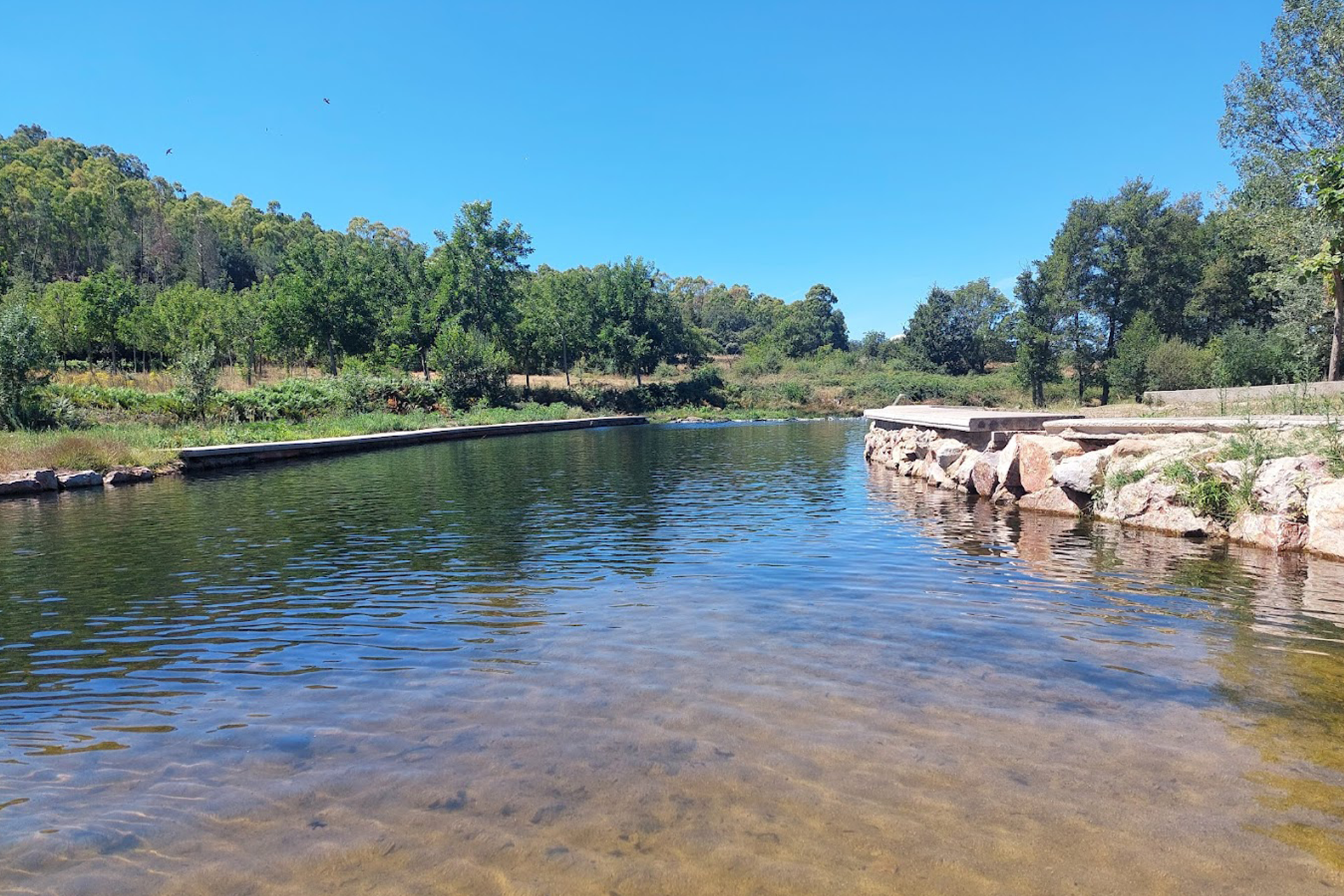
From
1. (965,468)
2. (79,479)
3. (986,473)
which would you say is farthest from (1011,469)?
(79,479)

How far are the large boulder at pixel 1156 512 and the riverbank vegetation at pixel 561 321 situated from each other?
537 centimetres

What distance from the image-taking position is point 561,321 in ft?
215

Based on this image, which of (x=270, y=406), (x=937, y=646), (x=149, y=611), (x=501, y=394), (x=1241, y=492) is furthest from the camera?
(x=501, y=394)

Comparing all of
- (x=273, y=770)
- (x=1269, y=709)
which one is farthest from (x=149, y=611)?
(x=1269, y=709)

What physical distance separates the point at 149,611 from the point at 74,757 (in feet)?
11.9

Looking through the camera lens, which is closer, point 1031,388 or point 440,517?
point 440,517

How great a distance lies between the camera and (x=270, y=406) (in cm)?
3459

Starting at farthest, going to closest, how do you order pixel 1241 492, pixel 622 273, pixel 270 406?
1. pixel 622 273
2. pixel 270 406
3. pixel 1241 492

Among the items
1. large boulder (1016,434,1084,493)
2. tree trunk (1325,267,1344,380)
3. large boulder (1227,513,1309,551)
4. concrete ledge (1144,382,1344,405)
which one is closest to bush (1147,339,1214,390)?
concrete ledge (1144,382,1344,405)

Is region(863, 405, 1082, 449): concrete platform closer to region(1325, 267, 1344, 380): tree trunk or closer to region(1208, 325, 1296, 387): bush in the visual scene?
region(1325, 267, 1344, 380): tree trunk

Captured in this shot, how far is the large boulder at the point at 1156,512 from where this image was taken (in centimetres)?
1010

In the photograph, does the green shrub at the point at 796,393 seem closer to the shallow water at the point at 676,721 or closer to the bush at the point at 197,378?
the bush at the point at 197,378

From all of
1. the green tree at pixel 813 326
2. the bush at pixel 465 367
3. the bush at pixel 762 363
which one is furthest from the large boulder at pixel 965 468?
the green tree at pixel 813 326

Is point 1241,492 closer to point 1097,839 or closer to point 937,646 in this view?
point 937,646
